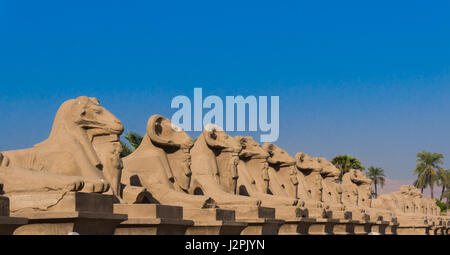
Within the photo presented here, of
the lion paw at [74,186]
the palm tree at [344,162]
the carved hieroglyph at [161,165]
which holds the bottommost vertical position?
the lion paw at [74,186]

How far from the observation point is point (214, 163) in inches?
609

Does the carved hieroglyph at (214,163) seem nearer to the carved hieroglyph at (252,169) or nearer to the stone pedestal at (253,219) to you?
the carved hieroglyph at (252,169)

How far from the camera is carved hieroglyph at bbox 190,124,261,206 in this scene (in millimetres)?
14788

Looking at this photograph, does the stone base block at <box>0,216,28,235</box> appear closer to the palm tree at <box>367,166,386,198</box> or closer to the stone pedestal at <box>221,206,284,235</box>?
the stone pedestal at <box>221,206,284,235</box>

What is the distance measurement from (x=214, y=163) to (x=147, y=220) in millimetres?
5709

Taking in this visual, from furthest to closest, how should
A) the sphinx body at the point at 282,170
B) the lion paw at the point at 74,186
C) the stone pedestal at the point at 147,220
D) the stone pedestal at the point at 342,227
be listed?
the sphinx body at the point at 282,170
the stone pedestal at the point at 342,227
the stone pedestal at the point at 147,220
the lion paw at the point at 74,186

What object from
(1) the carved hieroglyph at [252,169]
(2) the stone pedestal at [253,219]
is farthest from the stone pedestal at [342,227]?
(2) the stone pedestal at [253,219]

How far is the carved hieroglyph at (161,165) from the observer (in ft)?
41.0

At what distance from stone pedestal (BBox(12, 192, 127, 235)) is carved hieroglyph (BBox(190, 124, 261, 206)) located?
5.62m

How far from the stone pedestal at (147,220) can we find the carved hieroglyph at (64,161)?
21.4 inches

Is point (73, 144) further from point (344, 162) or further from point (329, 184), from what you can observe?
point (344, 162)

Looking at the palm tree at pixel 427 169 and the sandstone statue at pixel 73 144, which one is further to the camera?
the palm tree at pixel 427 169

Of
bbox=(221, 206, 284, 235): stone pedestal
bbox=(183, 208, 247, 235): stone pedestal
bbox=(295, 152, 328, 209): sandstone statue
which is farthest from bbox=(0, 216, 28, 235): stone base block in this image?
bbox=(295, 152, 328, 209): sandstone statue
